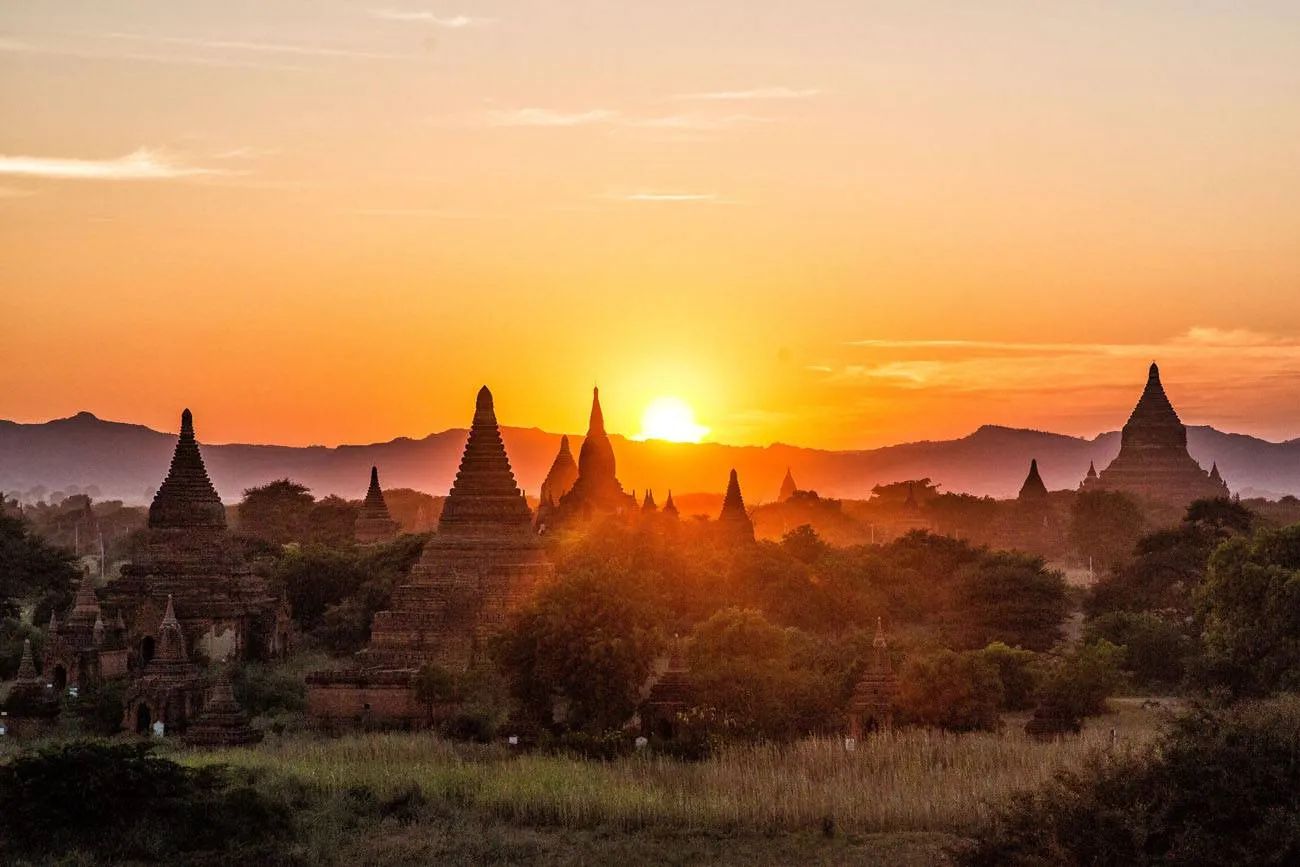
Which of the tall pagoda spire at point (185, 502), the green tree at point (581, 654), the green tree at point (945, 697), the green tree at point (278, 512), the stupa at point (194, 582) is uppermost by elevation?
the green tree at point (278, 512)

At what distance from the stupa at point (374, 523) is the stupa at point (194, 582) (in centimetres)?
2870

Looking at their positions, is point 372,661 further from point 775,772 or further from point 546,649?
point 775,772

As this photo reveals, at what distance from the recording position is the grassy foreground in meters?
27.4

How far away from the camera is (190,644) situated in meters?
45.3

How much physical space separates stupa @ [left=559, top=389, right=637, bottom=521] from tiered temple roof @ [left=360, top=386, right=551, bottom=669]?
2673 centimetres

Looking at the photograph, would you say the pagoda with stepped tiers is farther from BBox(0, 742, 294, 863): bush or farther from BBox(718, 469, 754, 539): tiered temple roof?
BBox(718, 469, 754, 539): tiered temple roof

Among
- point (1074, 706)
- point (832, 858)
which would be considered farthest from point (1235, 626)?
point (832, 858)

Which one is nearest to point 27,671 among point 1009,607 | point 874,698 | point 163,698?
point 163,698

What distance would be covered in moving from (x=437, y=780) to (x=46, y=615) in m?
30.0

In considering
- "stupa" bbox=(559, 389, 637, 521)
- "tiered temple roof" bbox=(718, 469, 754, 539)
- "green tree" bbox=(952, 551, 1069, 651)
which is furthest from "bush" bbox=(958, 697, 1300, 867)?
"stupa" bbox=(559, 389, 637, 521)

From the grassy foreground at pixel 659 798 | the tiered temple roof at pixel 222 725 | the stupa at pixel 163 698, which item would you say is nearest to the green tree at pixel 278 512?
the stupa at pixel 163 698

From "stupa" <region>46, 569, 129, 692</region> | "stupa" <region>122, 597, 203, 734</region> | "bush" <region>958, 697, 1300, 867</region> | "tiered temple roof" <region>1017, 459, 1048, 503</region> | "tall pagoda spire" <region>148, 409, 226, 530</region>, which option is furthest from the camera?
"tiered temple roof" <region>1017, 459, 1048, 503</region>

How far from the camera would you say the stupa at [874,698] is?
35250mm

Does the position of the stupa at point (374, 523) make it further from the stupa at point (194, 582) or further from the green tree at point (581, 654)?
the green tree at point (581, 654)
